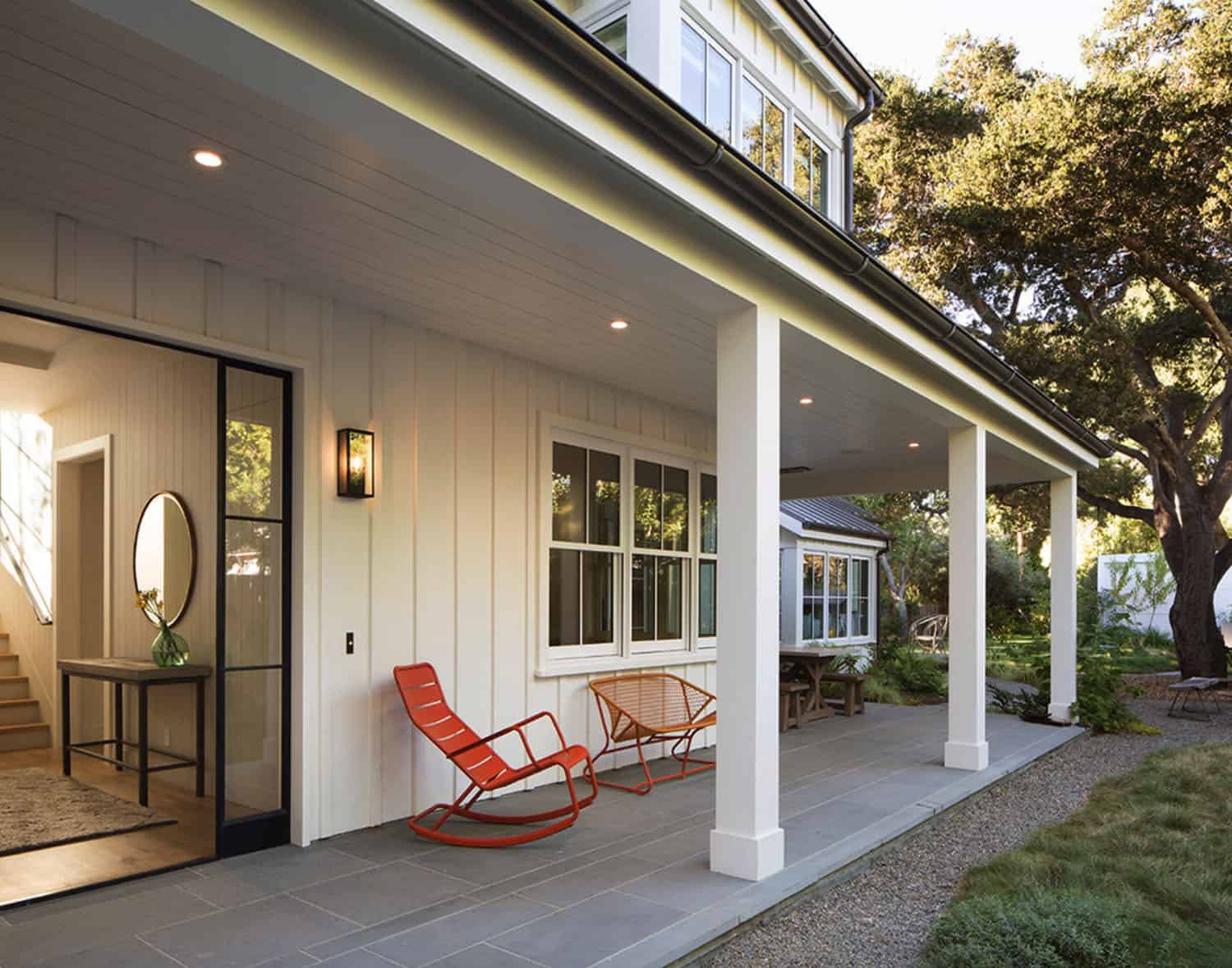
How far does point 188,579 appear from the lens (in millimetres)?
5340

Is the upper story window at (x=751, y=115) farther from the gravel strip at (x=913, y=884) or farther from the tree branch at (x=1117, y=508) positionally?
the tree branch at (x=1117, y=508)

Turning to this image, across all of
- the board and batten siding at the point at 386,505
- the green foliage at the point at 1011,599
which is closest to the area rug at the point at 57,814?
the board and batten siding at the point at 386,505

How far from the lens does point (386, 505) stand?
191 inches

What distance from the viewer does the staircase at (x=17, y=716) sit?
6.86 metres

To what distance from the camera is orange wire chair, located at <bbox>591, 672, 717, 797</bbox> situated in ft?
18.9

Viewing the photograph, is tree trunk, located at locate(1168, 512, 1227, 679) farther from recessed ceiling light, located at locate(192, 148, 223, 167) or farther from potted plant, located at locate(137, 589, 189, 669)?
recessed ceiling light, located at locate(192, 148, 223, 167)

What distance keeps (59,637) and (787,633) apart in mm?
11469

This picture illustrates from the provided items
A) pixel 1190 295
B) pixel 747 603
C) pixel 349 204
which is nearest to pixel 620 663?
pixel 747 603

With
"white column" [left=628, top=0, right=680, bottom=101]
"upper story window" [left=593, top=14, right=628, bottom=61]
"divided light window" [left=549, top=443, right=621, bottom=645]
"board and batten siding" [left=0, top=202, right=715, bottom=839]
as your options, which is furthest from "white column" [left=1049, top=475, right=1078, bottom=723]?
"upper story window" [left=593, top=14, right=628, bottom=61]

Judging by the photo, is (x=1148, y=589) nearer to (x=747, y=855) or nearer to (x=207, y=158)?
(x=747, y=855)

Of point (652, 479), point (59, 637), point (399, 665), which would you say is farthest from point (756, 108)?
point (59, 637)

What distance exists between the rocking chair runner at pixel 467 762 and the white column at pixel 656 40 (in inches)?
157

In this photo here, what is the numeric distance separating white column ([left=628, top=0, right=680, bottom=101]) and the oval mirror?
3.98 metres

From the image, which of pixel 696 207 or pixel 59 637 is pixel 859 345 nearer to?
pixel 696 207
